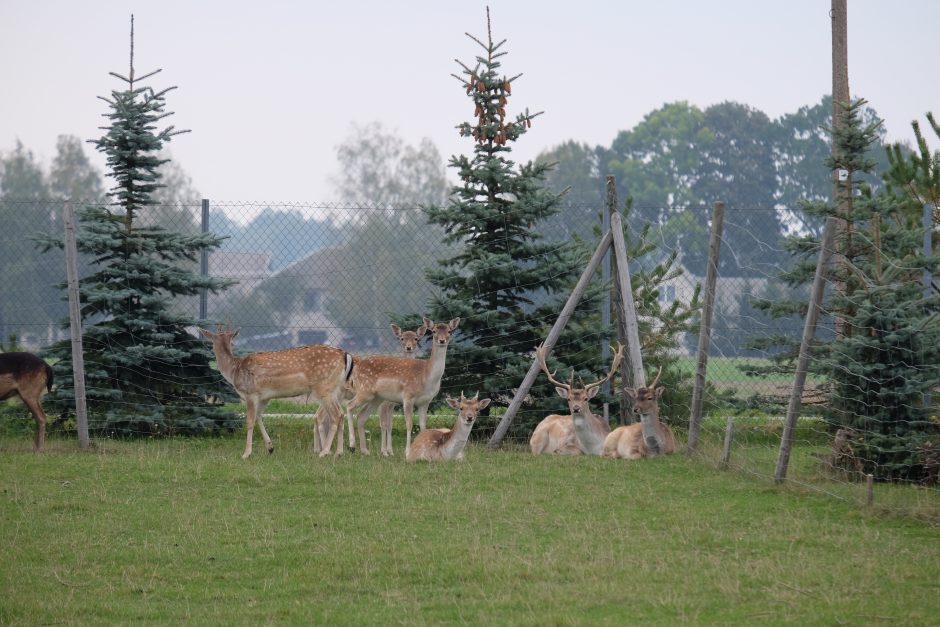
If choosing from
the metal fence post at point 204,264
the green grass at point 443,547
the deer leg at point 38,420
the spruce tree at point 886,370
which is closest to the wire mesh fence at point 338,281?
the metal fence post at point 204,264

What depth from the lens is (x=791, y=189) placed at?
5659cm

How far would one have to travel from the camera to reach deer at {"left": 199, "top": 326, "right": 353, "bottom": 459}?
1254 cm

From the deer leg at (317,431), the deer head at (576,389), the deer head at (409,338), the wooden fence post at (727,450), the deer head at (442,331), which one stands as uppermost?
the deer head at (442,331)

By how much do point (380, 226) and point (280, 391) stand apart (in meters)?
6.08

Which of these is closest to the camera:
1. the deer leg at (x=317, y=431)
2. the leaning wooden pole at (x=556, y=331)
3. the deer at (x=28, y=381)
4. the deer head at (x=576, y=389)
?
the deer head at (x=576, y=389)

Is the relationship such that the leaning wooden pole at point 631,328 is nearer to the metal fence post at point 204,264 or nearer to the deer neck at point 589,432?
the deer neck at point 589,432

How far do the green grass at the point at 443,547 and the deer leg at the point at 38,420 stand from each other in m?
1.35

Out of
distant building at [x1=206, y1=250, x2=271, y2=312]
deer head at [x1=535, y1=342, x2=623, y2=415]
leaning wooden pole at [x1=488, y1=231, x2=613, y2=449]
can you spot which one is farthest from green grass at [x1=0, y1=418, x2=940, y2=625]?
distant building at [x1=206, y1=250, x2=271, y2=312]

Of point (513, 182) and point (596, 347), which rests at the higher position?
point (513, 182)

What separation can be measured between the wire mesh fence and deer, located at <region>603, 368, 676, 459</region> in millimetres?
1134

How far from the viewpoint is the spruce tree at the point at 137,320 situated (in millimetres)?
13695

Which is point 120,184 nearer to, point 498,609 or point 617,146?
point 498,609

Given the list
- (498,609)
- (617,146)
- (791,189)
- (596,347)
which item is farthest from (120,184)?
(617,146)

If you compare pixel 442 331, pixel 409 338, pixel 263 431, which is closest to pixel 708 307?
pixel 442 331
